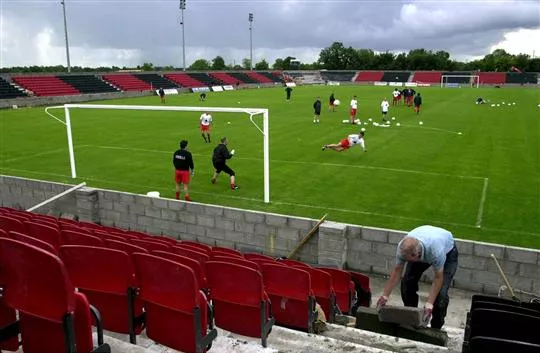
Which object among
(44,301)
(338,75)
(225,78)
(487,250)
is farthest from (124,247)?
(338,75)

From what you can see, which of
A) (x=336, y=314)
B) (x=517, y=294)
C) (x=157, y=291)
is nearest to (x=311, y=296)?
(x=336, y=314)

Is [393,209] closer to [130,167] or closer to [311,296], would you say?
[311,296]

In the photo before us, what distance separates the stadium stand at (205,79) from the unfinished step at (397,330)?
70.2 m

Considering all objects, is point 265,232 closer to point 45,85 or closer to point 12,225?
point 12,225

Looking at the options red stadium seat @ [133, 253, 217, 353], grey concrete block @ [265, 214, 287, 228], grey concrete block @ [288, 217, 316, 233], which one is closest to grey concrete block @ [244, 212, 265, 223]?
grey concrete block @ [265, 214, 287, 228]

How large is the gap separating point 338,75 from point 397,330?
98.9m

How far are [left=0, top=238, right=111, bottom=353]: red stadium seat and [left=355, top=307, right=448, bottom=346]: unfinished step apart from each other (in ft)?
11.3

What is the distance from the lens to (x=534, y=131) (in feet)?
85.6

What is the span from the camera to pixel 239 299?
5.07 meters

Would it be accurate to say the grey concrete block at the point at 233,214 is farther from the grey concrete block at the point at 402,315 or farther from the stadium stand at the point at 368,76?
the stadium stand at the point at 368,76

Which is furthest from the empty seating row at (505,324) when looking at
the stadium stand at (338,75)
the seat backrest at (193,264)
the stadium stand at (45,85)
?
the stadium stand at (338,75)

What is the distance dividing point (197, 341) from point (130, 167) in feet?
48.1

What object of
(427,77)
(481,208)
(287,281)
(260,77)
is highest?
(260,77)

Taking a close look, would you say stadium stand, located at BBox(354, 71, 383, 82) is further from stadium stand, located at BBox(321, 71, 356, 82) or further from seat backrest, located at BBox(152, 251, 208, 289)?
seat backrest, located at BBox(152, 251, 208, 289)
